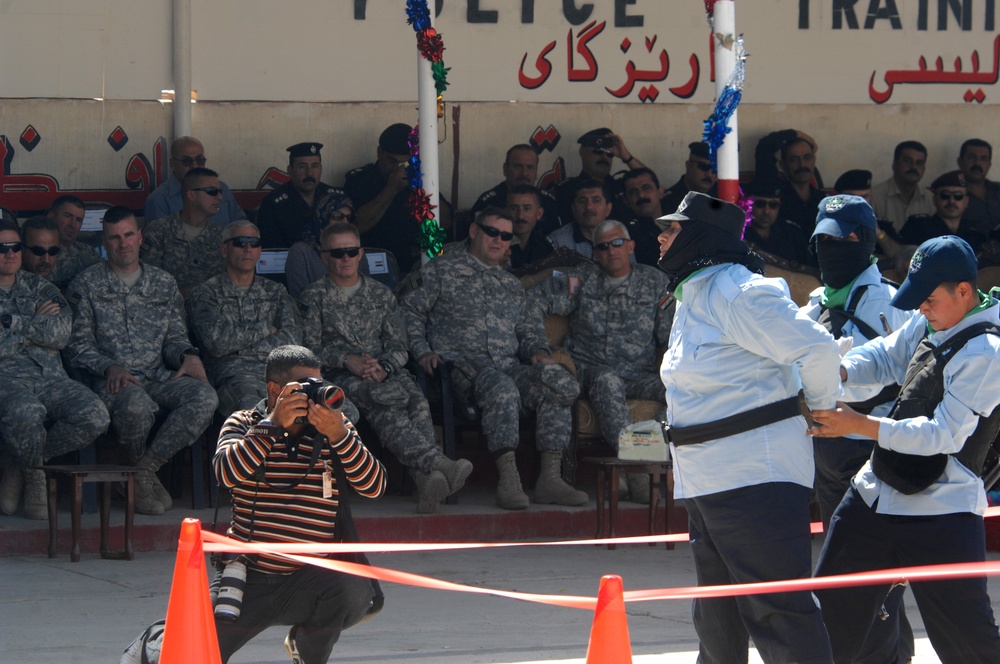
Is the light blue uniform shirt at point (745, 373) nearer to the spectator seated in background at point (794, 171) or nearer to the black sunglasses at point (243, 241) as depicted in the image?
the black sunglasses at point (243, 241)

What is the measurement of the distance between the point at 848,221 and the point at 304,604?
2.31 metres

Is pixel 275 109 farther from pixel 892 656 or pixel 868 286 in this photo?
pixel 892 656

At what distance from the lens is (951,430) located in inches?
167

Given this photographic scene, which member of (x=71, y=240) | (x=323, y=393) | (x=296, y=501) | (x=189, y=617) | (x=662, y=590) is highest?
(x=71, y=240)

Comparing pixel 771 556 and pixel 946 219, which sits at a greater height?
pixel 946 219

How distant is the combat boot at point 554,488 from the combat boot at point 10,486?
9.59 ft

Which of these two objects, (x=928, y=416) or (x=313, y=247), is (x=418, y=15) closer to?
(x=313, y=247)

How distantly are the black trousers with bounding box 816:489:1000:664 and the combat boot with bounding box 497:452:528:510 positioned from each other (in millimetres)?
3865

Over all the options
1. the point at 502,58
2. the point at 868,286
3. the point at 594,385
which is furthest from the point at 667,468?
the point at 502,58

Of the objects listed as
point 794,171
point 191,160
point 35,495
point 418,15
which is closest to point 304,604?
point 35,495

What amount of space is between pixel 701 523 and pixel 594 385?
4.38 metres

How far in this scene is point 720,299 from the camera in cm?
428

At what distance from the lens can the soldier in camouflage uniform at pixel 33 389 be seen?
762 centimetres

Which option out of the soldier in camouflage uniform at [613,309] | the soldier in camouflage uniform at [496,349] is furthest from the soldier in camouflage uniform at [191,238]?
the soldier in camouflage uniform at [613,309]
